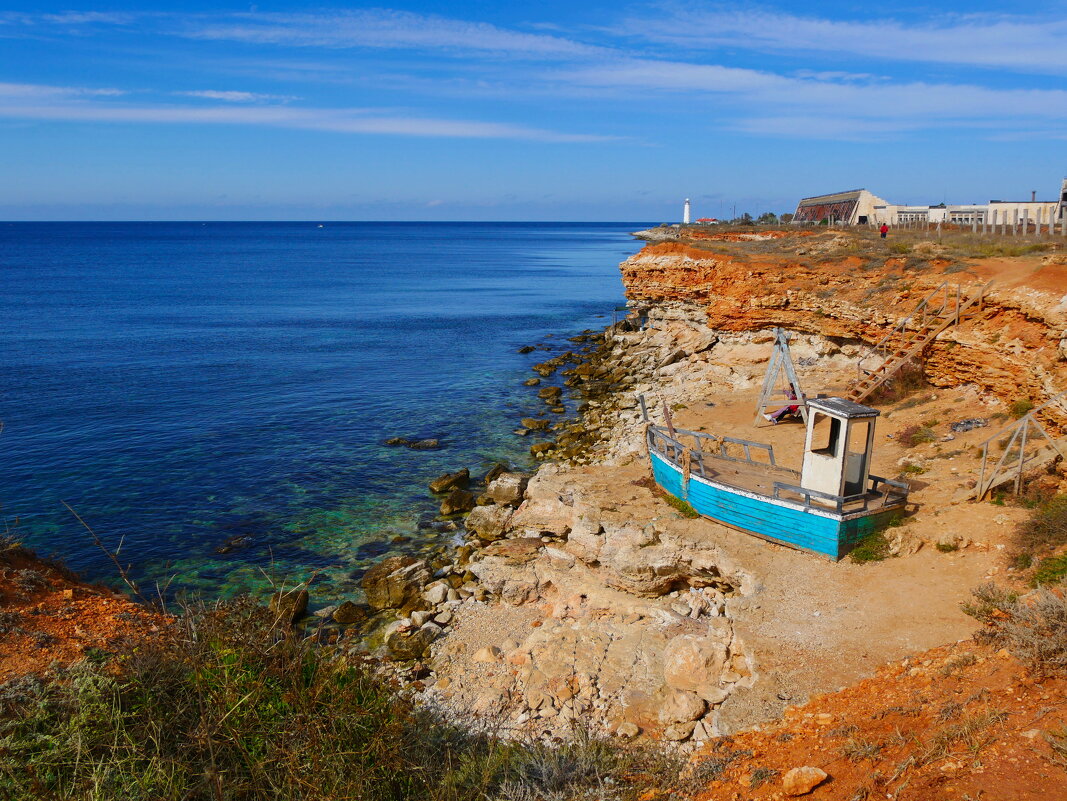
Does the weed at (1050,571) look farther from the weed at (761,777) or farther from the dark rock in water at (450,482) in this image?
the dark rock in water at (450,482)

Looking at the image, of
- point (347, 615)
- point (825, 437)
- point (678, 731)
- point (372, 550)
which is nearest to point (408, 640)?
point (347, 615)

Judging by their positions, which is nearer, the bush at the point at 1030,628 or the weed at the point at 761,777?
the weed at the point at 761,777

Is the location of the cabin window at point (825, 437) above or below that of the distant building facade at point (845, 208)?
below

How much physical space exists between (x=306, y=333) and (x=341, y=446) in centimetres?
2930

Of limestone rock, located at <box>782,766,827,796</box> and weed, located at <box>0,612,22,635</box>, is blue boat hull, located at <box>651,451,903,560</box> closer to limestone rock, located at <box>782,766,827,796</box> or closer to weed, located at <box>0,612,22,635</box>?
limestone rock, located at <box>782,766,827,796</box>

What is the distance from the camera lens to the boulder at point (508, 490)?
73.2 feet

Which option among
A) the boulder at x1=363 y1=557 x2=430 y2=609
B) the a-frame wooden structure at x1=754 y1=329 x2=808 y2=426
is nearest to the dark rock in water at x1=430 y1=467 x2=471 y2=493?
the boulder at x1=363 y1=557 x2=430 y2=609

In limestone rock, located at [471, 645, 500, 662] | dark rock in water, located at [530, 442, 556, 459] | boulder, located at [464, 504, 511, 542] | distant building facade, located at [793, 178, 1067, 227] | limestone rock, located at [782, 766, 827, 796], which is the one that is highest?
distant building facade, located at [793, 178, 1067, 227]

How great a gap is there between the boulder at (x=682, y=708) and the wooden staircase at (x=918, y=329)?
1559 centimetres

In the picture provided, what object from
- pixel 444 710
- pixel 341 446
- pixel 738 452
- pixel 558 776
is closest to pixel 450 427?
pixel 341 446

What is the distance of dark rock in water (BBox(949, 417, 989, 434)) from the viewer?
20.4 m

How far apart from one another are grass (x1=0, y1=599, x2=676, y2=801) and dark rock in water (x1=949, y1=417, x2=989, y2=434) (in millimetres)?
17201

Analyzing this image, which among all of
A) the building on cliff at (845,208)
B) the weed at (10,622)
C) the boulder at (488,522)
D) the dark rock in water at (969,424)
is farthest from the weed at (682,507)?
the building on cliff at (845,208)

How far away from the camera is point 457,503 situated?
2278 centimetres
